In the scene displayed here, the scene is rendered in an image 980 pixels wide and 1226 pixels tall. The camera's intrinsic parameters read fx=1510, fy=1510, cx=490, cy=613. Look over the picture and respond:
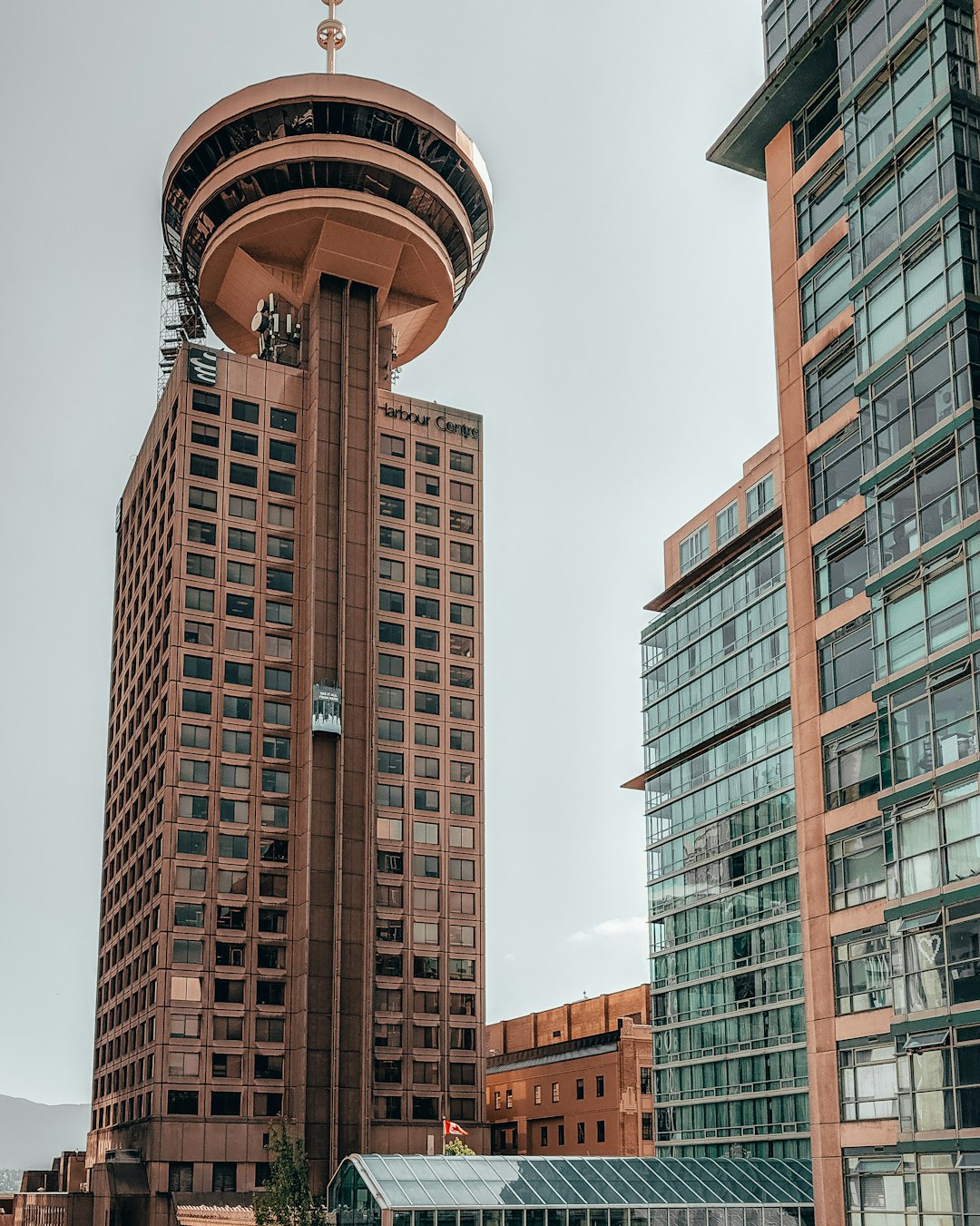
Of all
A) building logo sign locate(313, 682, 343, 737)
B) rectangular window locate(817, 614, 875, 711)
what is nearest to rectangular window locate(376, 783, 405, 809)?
building logo sign locate(313, 682, 343, 737)

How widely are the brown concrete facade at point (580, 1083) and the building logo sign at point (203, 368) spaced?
58.8 metres

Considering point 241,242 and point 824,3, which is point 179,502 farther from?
point 824,3

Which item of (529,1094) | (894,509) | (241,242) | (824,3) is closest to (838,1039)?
(894,509)

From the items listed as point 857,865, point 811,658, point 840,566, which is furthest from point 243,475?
point 857,865

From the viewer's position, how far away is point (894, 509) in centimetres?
4856

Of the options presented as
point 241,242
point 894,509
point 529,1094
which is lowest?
point 529,1094

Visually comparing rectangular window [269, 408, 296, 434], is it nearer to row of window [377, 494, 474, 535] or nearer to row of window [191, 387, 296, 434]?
row of window [191, 387, 296, 434]

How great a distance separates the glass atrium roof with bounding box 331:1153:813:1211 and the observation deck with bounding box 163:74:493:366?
258 feet

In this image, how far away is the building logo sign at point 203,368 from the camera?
11619 centimetres

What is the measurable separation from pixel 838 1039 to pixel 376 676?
7022cm

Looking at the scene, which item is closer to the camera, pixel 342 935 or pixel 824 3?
pixel 824 3

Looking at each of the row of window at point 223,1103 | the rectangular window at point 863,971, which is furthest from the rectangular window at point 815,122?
the row of window at point 223,1103

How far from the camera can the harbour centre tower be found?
10512 centimetres

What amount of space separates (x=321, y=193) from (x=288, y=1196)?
74.7 metres
